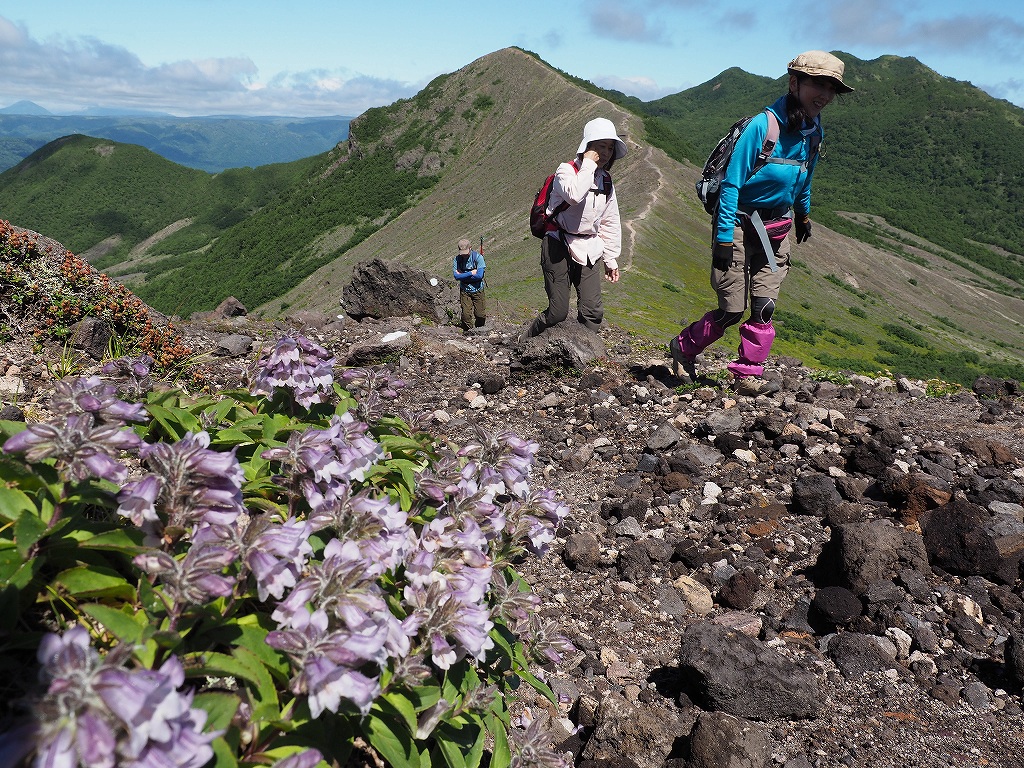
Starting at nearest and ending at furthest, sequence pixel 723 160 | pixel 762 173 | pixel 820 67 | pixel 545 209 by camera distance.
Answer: pixel 820 67 → pixel 762 173 → pixel 723 160 → pixel 545 209

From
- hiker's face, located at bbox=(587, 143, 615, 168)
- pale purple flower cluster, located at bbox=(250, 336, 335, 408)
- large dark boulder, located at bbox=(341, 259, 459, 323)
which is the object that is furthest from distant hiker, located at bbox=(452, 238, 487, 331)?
pale purple flower cluster, located at bbox=(250, 336, 335, 408)

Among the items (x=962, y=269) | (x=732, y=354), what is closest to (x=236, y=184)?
(x=962, y=269)

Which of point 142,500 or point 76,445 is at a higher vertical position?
point 76,445

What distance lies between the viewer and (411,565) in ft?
6.66

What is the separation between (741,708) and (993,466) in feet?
12.3

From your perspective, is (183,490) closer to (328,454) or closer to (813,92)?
(328,454)

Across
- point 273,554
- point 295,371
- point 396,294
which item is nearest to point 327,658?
point 273,554

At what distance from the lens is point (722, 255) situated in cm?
699

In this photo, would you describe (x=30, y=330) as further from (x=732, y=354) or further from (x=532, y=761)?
(x=732, y=354)

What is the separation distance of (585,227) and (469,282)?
21.2 feet

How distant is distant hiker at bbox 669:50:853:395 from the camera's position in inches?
248

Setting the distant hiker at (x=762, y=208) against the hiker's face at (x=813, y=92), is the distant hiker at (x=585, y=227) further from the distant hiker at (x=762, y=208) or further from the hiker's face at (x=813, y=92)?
the hiker's face at (x=813, y=92)

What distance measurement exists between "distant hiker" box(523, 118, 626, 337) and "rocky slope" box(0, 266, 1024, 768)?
101 cm

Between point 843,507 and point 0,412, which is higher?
point 0,412
